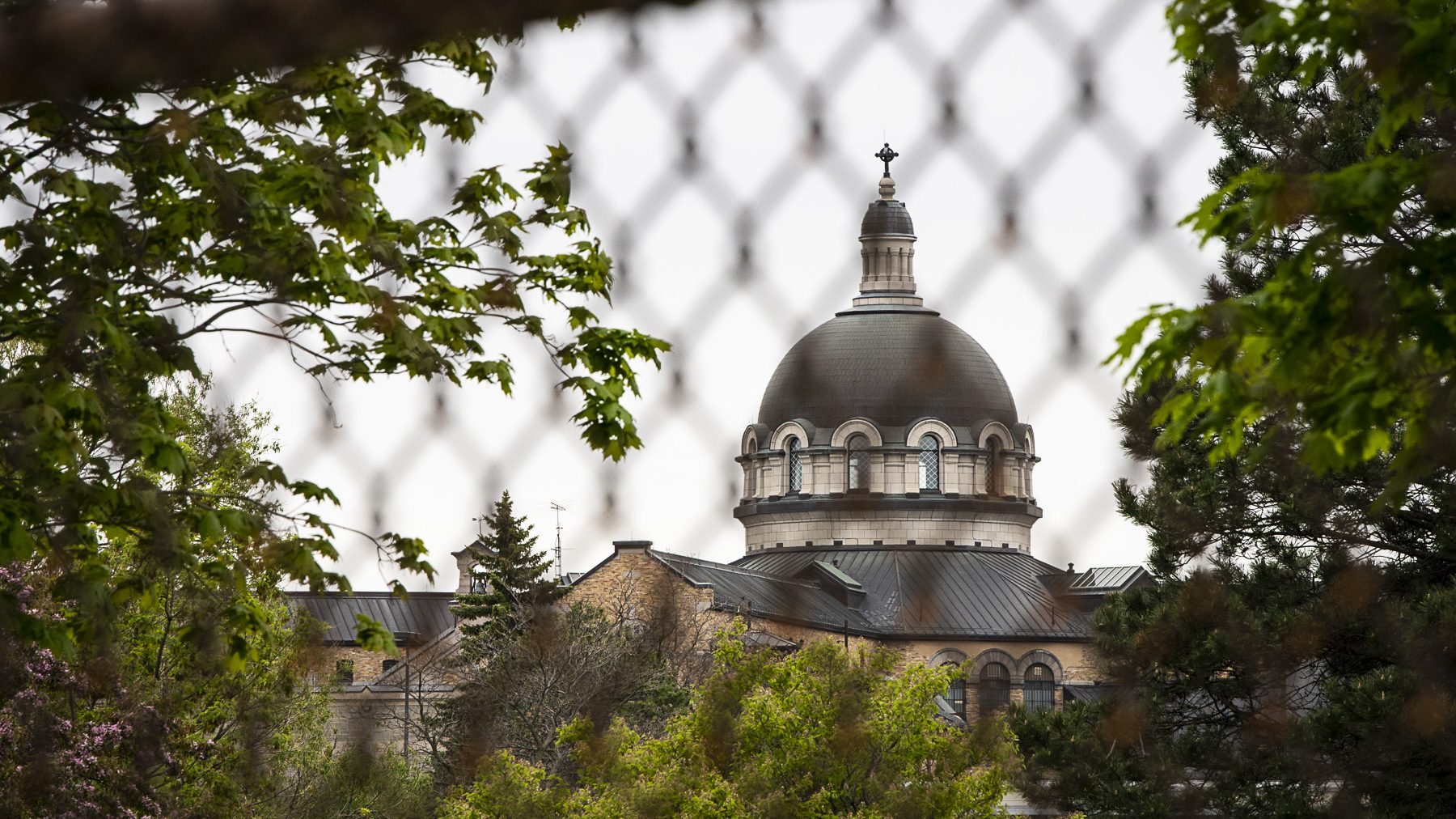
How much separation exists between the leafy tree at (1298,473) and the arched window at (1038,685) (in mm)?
35663

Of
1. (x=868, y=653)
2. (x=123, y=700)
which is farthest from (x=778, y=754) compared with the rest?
(x=123, y=700)

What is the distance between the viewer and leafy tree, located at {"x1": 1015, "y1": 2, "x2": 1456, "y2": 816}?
376 cm

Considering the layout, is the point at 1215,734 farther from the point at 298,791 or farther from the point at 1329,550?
the point at 298,791

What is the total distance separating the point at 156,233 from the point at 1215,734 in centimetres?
1083

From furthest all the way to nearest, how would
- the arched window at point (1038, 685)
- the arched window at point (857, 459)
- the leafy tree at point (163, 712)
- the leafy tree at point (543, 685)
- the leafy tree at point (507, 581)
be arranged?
the arched window at point (857, 459), the arched window at point (1038, 685), the leafy tree at point (507, 581), the leafy tree at point (543, 685), the leafy tree at point (163, 712)

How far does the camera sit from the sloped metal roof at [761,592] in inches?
1847

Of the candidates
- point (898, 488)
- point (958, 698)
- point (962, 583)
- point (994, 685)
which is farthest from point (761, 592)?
point (898, 488)

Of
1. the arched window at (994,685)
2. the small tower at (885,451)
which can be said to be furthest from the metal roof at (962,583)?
the arched window at (994,685)

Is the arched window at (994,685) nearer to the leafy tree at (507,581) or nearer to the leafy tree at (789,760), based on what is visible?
the leafy tree at (507,581)

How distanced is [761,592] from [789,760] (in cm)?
2619

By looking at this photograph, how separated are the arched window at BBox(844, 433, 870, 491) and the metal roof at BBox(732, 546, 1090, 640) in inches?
120

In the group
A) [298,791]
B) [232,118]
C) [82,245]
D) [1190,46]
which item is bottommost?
[298,791]

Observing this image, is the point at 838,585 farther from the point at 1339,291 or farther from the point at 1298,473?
the point at 1339,291

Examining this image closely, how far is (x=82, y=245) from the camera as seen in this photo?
775cm
